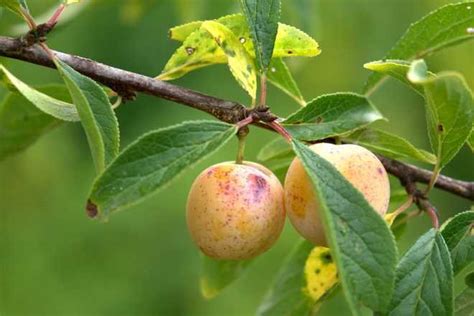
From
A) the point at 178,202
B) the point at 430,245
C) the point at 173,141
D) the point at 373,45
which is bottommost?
the point at 178,202

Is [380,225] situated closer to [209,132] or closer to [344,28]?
[209,132]

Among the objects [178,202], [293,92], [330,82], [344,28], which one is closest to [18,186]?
[178,202]

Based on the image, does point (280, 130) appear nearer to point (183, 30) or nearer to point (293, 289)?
point (183, 30)

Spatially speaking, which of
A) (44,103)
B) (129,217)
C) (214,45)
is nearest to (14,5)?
(44,103)

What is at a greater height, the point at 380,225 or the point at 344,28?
the point at 380,225

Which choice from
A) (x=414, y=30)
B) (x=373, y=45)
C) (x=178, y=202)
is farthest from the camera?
(x=178, y=202)

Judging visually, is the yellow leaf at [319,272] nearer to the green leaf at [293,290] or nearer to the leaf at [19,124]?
the green leaf at [293,290]
